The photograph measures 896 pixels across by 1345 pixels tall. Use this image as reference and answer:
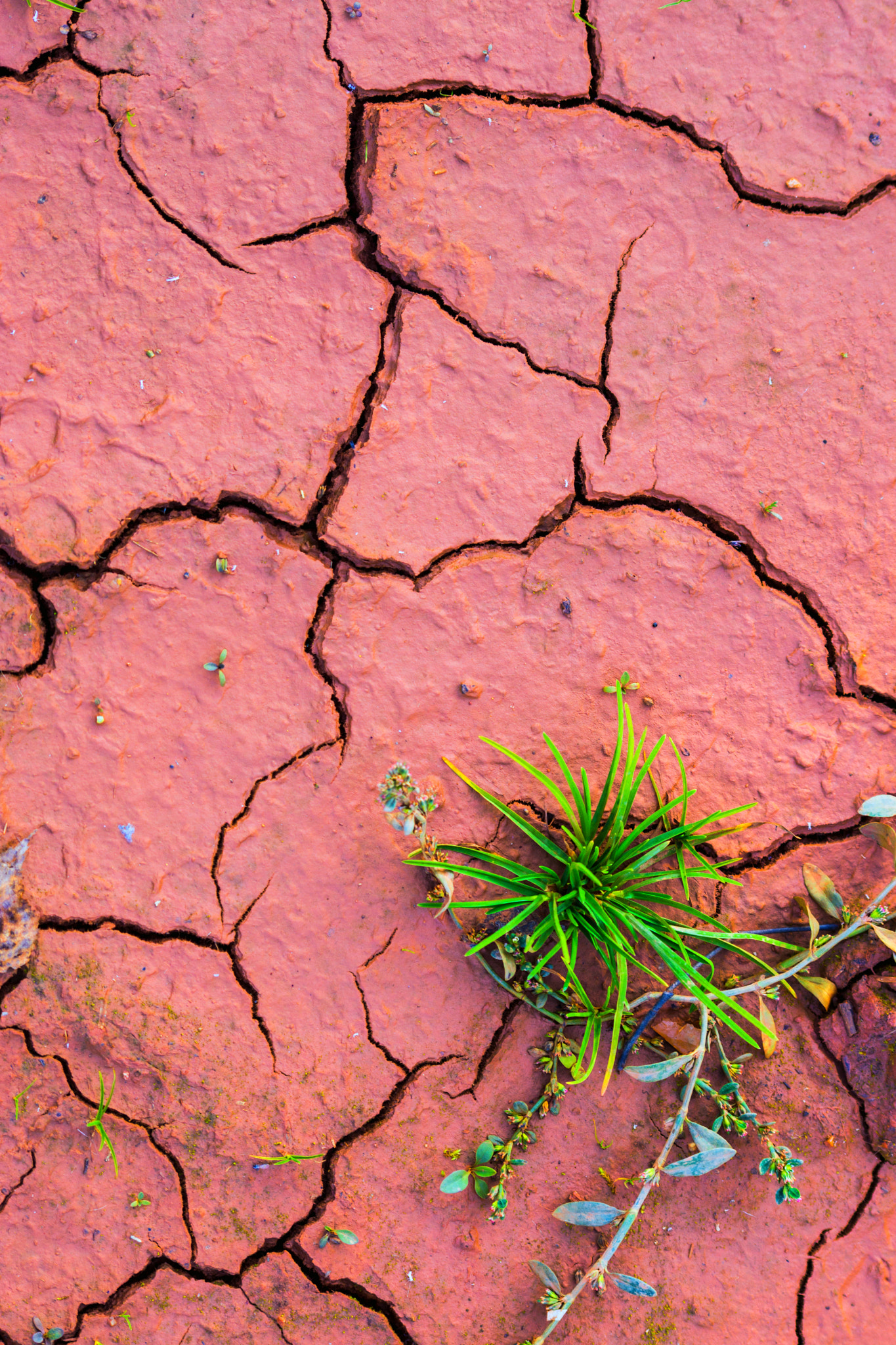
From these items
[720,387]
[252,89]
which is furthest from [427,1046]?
[252,89]

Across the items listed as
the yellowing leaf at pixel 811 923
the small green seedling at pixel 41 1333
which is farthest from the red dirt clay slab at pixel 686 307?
the small green seedling at pixel 41 1333

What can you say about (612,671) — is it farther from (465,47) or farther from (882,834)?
(465,47)

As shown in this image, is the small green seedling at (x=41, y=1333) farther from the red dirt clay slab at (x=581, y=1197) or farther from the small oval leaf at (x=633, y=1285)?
the small oval leaf at (x=633, y=1285)

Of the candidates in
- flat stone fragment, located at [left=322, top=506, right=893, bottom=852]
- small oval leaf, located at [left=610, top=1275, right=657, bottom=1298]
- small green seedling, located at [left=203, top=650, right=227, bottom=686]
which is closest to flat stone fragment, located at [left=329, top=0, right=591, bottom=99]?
flat stone fragment, located at [left=322, top=506, right=893, bottom=852]

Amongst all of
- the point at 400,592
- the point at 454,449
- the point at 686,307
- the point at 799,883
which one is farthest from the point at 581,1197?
the point at 686,307

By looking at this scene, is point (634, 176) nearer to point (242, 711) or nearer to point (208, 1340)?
point (242, 711)

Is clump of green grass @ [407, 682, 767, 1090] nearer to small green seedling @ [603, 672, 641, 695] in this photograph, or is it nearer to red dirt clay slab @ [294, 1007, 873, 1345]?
small green seedling @ [603, 672, 641, 695]
